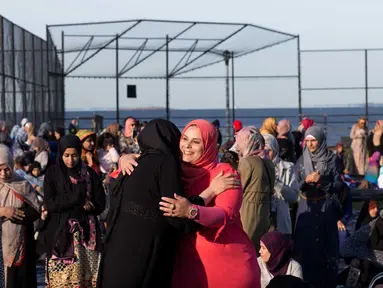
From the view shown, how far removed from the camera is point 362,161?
25250 millimetres

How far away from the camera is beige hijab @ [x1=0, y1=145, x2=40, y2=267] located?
8.91 metres

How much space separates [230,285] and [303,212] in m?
4.67

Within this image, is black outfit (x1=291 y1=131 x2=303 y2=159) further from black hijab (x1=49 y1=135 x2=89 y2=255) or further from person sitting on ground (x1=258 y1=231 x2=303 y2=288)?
person sitting on ground (x1=258 y1=231 x2=303 y2=288)

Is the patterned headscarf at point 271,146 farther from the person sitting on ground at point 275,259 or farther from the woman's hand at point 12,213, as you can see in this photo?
the woman's hand at point 12,213

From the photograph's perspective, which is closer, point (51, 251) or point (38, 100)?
point (51, 251)

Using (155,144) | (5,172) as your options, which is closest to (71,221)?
(5,172)

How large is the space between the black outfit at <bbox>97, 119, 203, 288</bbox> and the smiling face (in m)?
0.12

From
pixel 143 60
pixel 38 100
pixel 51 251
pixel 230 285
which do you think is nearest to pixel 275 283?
pixel 230 285

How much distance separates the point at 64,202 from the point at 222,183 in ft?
12.1

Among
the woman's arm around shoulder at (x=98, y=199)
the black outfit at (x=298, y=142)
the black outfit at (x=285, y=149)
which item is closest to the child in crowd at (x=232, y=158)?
the woman's arm around shoulder at (x=98, y=199)

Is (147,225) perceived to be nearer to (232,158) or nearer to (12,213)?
(12,213)

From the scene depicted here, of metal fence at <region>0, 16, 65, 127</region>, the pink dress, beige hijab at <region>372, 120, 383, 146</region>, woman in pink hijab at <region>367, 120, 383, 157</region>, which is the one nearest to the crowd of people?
the pink dress

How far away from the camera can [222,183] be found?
5191 mm

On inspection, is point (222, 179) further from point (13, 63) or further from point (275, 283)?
point (13, 63)
